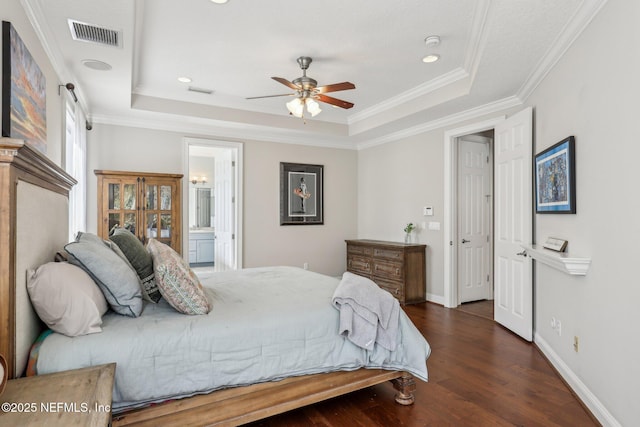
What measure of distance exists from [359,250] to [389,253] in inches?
28.5

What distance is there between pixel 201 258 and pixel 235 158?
346 centimetres

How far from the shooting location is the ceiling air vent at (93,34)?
102 inches

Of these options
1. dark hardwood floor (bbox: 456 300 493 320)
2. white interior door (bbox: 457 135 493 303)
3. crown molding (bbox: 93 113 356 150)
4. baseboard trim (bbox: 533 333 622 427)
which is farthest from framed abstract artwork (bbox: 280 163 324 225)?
baseboard trim (bbox: 533 333 622 427)

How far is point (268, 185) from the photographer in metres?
5.78

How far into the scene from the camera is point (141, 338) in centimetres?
178

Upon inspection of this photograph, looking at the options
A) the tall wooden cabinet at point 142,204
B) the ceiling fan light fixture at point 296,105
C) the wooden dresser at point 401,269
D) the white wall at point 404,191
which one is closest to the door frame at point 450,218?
the white wall at point 404,191

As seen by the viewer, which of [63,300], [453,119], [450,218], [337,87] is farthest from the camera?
[450,218]

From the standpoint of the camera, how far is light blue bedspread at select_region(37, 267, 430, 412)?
1704mm

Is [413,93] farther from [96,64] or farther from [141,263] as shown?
[141,263]

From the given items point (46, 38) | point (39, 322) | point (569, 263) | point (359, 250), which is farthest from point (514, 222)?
point (46, 38)

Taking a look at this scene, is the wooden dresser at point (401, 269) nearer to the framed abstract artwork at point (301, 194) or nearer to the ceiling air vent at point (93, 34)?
the framed abstract artwork at point (301, 194)

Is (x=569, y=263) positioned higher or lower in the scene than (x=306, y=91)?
lower

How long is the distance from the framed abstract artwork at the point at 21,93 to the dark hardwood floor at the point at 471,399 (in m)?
2.20

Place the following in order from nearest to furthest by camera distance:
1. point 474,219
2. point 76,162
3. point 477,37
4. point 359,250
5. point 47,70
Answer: point 47,70 < point 477,37 < point 76,162 < point 474,219 < point 359,250
